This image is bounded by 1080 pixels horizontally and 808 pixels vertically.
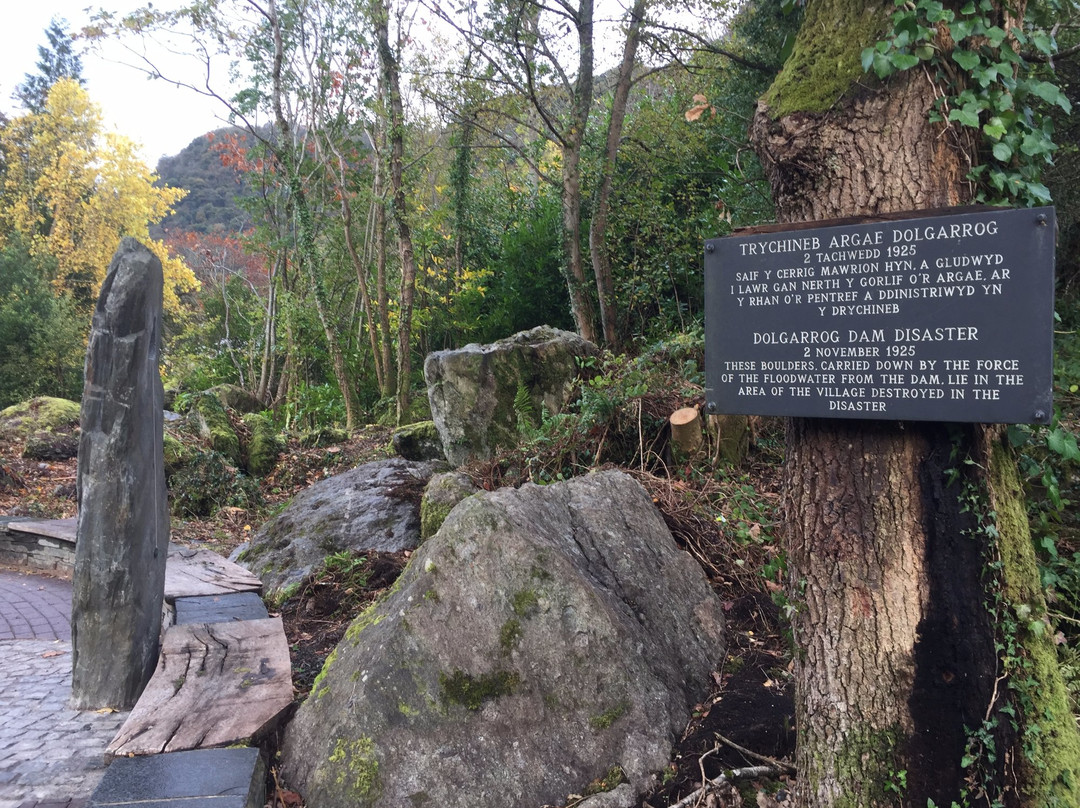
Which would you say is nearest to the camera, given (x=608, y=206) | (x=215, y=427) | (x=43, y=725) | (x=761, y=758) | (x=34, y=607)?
(x=761, y=758)

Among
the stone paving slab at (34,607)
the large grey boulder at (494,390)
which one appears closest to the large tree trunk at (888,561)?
the large grey boulder at (494,390)

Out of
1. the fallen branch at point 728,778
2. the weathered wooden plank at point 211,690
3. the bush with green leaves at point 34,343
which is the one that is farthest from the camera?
the bush with green leaves at point 34,343

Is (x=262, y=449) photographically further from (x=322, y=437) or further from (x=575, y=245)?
(x=575, y=245)

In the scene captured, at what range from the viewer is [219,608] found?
554 centimetres

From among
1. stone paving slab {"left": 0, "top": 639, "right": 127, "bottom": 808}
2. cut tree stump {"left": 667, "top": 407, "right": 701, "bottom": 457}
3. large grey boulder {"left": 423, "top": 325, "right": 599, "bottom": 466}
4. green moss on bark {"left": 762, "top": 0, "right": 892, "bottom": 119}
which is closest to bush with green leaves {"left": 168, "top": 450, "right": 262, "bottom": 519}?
large grey boulder {"left": 423, "top": 325, "right": 599, "bottom": 466}

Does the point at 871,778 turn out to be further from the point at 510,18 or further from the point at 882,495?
the point at 510,18

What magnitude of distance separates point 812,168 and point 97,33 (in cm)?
1617

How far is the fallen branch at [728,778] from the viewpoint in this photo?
3.11 meters

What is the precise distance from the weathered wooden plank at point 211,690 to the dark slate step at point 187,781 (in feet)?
0.39

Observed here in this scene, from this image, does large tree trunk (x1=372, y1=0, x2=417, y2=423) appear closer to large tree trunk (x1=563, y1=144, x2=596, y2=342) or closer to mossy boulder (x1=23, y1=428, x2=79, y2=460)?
large tree trunk (x1=563, y1=144, x2=596, y2=342)

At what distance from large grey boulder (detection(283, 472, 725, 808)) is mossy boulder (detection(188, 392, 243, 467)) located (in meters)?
8.52

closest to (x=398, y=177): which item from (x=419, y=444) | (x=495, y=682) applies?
(x=419, y=444)

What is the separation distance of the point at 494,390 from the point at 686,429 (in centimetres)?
301

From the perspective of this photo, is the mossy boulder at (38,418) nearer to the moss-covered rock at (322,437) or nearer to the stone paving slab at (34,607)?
the moss-covered rock at (322,437)
